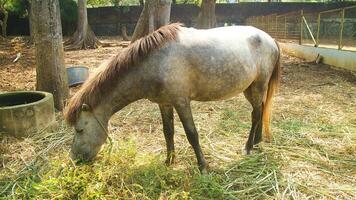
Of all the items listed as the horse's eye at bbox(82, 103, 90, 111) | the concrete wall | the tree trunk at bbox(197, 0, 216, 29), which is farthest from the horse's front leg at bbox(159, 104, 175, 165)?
the concrete wall

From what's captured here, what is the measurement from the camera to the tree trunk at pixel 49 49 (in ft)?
17.0

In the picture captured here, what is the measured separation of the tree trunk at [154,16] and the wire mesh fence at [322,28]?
4.81m

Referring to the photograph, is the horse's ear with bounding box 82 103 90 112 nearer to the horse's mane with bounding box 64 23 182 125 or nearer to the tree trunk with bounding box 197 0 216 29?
the horse's mane with bounding box 64 23 182 125

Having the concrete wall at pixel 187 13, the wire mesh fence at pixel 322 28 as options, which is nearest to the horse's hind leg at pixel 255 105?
the wire mesh fence at pixel 322 28

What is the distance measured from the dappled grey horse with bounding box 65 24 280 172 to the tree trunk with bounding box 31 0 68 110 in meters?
2.52

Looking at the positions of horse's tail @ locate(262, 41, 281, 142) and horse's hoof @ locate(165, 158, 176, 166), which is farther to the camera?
horse's tail @ locate(262, 41, 281, 142)

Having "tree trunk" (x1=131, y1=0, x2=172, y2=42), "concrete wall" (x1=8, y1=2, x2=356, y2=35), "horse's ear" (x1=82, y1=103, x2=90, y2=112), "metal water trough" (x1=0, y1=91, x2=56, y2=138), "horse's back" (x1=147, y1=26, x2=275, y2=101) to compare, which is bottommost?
"metal water trough" (x1=0, y1=91, x2=56, y2=138)

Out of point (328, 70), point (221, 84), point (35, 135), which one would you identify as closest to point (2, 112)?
point (35, 135)

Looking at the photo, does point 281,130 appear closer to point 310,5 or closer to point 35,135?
point 35,135

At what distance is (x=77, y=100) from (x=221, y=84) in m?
1.38

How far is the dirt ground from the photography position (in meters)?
3.00

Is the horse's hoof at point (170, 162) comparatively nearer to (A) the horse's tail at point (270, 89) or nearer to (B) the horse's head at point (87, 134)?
(B) the horse's head at point (87, 134)

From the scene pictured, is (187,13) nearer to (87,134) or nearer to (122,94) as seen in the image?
(122,94)

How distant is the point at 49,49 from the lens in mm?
5293
